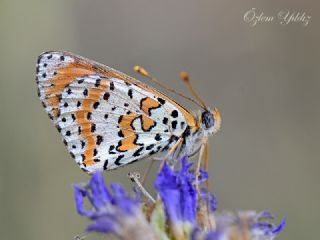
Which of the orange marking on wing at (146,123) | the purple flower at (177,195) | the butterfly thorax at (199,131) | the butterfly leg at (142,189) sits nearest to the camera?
the purple flower at (177,195)

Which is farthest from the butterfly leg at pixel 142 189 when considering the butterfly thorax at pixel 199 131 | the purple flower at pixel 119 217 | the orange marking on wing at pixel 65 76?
the orange marking on wing at pixel 65 76

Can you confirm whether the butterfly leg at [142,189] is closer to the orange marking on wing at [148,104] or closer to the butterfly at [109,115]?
the butterfly at [109,115]

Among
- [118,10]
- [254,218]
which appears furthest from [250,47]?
[254,218]

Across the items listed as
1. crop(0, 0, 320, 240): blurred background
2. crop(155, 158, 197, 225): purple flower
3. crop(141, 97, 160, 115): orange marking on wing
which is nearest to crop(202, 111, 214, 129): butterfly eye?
crop(141, 97, 160, 115): orange marking on wing

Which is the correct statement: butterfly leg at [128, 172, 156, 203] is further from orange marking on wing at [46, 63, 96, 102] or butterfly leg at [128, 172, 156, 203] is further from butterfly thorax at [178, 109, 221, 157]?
orange marking on wing at [46, 63, 96, 102]

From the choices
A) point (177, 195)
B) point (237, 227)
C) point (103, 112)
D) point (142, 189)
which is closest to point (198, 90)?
point (103, 112)

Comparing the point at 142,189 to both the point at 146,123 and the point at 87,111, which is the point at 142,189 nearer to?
the point at 146,123
